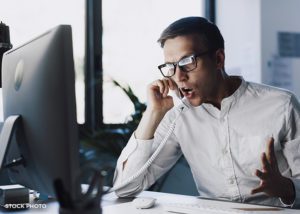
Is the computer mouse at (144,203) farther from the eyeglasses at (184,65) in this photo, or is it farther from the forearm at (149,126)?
the eyeglasses at (184,65)

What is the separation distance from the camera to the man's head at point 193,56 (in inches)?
57.1

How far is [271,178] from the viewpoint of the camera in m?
1.20

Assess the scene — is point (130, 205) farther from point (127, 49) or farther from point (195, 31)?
point (127, 49)

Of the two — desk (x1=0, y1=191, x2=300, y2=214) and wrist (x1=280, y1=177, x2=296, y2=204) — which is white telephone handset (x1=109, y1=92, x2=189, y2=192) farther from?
wrist (x1=280, y1=177, x2=296, y2=204)

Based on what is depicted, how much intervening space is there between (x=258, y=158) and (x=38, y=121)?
932 millimetres

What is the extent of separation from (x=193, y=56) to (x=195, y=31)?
10 cm

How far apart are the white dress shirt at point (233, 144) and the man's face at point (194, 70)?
94mm

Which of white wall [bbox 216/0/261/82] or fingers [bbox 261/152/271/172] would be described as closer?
fingers [bbox 261/152/271/172]

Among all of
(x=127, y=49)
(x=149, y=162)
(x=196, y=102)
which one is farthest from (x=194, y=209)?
(x=127, y=49)

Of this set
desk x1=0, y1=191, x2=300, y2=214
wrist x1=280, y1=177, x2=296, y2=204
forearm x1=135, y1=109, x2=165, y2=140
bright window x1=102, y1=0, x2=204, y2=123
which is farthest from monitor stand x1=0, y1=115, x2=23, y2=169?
bright window x1=102, y1=0, x2=204, y2=123

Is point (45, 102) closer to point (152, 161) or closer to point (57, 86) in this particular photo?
point (57, 86)

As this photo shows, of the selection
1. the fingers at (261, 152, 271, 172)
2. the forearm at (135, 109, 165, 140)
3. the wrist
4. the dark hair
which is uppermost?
the dark hair

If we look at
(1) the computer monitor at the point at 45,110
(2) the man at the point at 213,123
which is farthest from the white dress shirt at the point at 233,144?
(1) the computer monitor at the point at 45,110

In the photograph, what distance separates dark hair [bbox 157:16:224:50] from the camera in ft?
4.83
